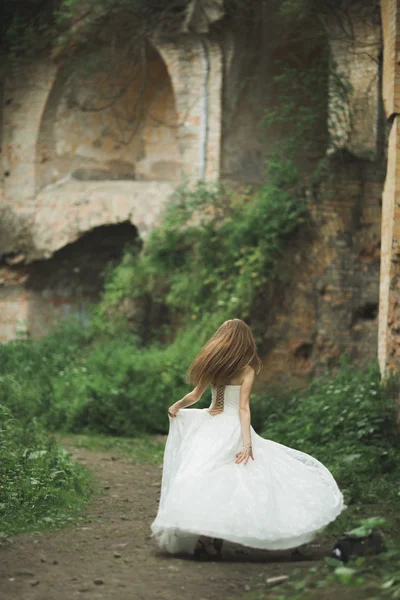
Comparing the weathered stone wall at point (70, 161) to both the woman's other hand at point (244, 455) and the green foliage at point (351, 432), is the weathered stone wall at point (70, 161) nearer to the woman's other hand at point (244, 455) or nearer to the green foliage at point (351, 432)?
the green foliage at point (351, 432)

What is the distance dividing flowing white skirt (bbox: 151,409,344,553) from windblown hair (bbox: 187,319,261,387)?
0.25m

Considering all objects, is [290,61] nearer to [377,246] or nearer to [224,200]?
[224,200]

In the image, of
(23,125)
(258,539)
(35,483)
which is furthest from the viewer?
(23,125)

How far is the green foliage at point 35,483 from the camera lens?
6176 millimetres

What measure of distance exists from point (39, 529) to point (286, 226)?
23.8 ft

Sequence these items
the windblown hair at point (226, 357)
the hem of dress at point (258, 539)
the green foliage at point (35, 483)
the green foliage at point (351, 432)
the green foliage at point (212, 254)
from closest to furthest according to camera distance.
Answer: the hem of dress at point (258, 539) → the windblown hair at point (226, 357) → the green foliage at point (35, 483) → the green foliage at point (351, 432) → the green foliage at point (212, 254)

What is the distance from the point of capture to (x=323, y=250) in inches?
486

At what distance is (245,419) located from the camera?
18.2ft

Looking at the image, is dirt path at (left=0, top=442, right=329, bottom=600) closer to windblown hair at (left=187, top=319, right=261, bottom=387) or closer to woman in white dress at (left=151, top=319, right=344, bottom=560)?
woman in white dress at (left=151, top=319, right=344, bottom=560)

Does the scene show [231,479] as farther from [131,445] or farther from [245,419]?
[131,445]

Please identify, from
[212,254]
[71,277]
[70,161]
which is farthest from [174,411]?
[70,161]

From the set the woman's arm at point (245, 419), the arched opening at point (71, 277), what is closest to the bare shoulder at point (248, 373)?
the woman's arm at point (245, 419)

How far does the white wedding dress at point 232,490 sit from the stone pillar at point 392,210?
10.9ft

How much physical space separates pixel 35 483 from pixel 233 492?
7.20 feet
